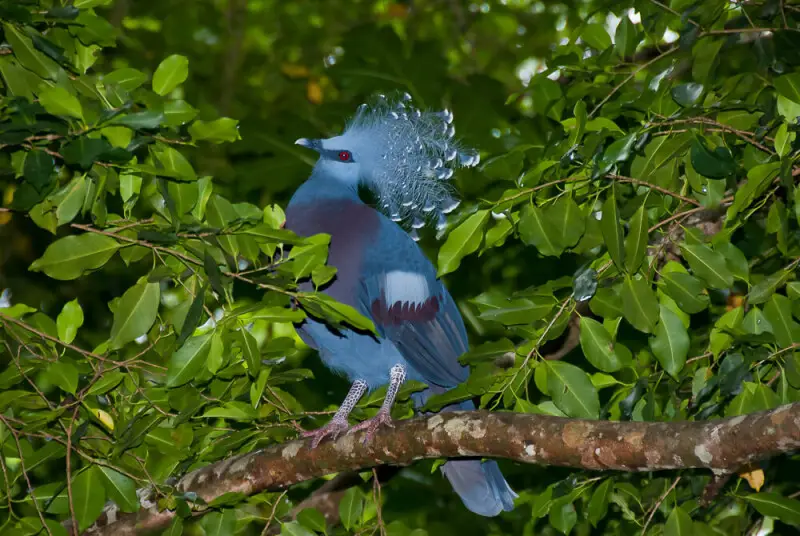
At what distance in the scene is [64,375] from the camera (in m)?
2.92

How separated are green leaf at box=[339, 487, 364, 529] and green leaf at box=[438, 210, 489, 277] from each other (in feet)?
3.64

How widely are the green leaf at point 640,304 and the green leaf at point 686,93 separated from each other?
0.56 meters

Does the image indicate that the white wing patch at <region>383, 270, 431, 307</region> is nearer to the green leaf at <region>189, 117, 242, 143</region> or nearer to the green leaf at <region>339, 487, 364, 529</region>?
the green leaf at <region>339, 487, 364, 529</region>

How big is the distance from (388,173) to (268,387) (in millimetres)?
1099

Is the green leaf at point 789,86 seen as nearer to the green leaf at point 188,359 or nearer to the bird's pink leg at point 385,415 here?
the bird's pink leg at point 385,415

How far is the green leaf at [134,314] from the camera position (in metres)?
2.76

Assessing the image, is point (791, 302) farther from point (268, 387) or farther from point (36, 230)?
point (36, 230)

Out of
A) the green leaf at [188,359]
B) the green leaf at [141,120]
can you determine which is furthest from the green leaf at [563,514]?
the green leaf at [141,120]

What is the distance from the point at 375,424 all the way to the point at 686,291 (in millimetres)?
1232

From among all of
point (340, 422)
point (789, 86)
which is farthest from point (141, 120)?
point (789, 86)

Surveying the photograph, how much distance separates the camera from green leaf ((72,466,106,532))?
3078 mm

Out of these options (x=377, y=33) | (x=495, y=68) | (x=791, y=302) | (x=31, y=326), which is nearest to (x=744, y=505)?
(x=791, y=302)

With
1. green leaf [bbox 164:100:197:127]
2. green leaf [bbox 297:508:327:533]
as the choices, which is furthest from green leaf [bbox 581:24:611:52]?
green leaf [bbox 297:508:327:533]

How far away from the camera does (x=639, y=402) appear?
326cm
